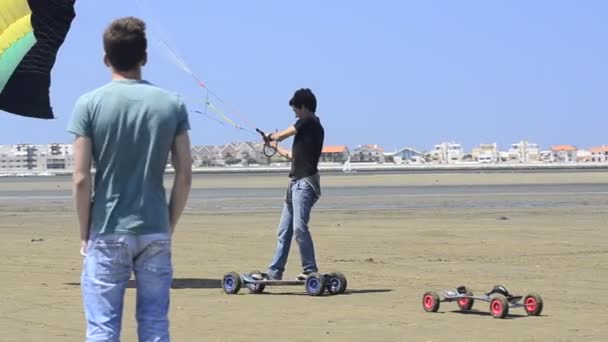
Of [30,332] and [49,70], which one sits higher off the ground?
[49,70]

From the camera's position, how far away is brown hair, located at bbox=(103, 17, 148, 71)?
215 inches

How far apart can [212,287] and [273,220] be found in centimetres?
1298

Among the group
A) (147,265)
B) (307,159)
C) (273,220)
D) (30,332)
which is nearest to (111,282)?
(147,265)

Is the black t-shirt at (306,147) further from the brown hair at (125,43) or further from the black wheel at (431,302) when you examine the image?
the brown hair at (125,43)

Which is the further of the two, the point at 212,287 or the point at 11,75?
the point at 11,75

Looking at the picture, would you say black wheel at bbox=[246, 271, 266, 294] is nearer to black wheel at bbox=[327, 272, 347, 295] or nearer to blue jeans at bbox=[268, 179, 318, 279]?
blue jeans at bbox=[268, 179, 318, 279]

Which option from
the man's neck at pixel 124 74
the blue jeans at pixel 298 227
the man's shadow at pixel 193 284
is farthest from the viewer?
the man's shadow at pixel 193 284

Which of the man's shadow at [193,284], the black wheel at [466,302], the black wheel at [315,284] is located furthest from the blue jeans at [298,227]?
the black wheel at [466,302]

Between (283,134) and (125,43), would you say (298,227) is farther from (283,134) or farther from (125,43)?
(125,43)

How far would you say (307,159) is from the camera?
11406 millimetres

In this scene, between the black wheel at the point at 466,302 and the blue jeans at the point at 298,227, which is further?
the blue jeans at the point at 298,227

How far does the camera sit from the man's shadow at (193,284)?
1174 centimetres

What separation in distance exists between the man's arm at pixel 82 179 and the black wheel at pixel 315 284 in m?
5.57

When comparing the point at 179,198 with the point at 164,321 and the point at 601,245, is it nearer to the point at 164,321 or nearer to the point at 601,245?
the point at 164,321
